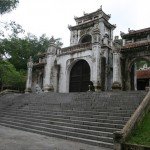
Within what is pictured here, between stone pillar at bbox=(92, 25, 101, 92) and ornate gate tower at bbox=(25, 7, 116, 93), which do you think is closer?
stone pillar at bbox=(92, 25, 101, 92)

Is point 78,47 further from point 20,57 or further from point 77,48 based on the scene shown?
point 20,57

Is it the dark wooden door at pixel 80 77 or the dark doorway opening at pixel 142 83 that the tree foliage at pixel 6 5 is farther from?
the dark doorway opening at pixel 142 83

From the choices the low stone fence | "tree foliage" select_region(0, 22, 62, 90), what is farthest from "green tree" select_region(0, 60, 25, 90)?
the low stone fence

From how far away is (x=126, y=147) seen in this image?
23.8 feet

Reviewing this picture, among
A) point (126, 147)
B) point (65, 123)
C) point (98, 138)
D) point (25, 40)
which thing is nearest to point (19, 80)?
point (25, 40)

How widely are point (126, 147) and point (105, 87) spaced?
567 inches

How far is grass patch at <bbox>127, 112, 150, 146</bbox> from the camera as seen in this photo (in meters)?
7.40

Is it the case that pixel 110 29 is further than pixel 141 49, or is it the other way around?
pixel 110 29

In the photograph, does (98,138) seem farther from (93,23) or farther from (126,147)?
(93,23)

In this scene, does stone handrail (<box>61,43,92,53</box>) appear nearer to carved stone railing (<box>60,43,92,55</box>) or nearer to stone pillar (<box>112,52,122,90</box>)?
carved stone railing (<box>60,43,92,55</box>)

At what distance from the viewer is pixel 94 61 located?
2145 cm

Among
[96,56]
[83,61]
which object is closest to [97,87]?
[96,56]

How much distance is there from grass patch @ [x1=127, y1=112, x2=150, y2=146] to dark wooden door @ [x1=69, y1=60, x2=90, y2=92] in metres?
13.7

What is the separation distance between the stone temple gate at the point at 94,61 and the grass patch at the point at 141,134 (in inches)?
419
